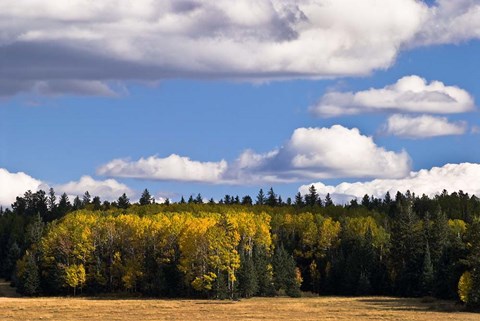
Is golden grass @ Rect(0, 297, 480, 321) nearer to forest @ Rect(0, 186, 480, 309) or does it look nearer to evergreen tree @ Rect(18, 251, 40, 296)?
forest @ Rect(0, 186, 480, 309)

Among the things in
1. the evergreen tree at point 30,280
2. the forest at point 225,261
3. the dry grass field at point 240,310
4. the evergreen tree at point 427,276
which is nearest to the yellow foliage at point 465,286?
the dry grass field at point 240,310

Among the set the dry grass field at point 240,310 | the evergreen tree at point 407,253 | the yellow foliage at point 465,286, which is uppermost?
the evergreen tree at point 407,253

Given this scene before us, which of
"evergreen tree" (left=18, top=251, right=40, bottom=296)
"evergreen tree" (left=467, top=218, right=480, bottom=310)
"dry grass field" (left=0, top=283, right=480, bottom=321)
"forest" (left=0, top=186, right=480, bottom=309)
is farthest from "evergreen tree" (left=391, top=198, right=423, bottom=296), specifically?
"evergreen tree" (left=18, top=251, right=40, bottom=296)

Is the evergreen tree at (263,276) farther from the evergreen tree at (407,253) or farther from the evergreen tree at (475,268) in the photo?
the evergreen tree at (475,268)

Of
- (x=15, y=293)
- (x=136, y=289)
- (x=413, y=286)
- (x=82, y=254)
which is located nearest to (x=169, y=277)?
(x=136, y=289)

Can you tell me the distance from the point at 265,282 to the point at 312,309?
113 feet

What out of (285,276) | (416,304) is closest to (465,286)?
(416,304)

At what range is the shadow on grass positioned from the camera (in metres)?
104

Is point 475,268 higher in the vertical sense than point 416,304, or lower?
higher

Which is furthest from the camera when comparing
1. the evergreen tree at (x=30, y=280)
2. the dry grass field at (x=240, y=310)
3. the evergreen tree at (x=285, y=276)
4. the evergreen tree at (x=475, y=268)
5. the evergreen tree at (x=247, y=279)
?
the evergreen tree at (x=30, y=280)

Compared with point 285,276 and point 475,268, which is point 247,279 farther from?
point 475,268

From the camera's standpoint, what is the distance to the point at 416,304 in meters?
113

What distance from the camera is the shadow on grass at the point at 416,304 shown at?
104 meters

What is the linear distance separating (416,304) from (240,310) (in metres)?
25.9
